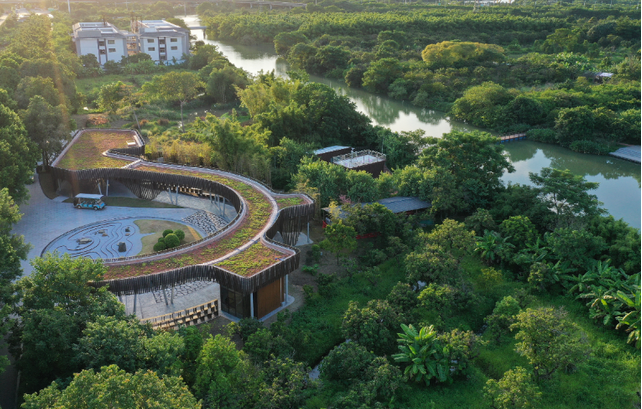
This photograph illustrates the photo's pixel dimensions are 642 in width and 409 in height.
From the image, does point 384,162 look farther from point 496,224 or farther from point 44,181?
point 44,181

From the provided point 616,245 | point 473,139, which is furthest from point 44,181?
point 616,245

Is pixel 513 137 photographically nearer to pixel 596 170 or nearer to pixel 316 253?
pixel 596 170

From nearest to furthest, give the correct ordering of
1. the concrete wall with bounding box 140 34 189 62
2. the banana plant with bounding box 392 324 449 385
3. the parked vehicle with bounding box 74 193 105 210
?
1. the banana plant with bounding box 392 324 449 385
2. the parked vehicle with bounding box 74 193 105 210
3. the concrete wall with bounding box 140 34 189 62

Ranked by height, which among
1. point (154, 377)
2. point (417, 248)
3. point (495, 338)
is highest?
point (154, 377)

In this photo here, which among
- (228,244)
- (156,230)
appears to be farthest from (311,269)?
(156,230)

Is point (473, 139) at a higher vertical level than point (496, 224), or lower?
higher

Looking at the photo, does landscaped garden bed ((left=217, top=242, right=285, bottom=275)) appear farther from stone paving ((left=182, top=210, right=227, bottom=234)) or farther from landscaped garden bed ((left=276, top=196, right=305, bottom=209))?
stone paving ((left=182, top=210, right=227, bottom=234))

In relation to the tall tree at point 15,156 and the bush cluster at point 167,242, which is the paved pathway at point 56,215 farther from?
the bush cluster at point 167,242

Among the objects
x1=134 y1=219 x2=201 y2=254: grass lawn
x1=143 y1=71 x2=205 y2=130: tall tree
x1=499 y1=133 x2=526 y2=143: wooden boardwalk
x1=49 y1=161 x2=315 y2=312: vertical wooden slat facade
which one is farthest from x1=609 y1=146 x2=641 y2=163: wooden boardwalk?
x1=143 y1=71 x2=205 y2=130: tall tree
